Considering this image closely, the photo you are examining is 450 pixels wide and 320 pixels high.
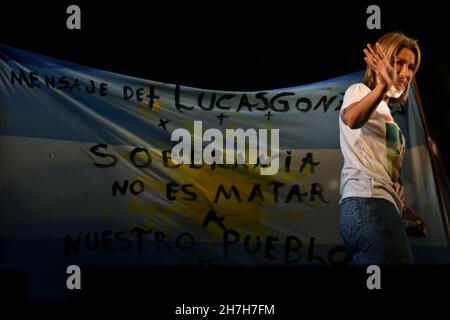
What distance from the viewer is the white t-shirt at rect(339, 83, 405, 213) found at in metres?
2.86

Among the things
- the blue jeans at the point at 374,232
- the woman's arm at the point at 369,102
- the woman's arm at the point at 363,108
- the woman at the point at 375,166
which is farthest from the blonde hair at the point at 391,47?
the blue jeans at the point at 374,232

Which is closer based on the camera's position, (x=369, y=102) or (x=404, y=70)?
(x=369, y=102)

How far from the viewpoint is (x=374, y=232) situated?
2.75 m

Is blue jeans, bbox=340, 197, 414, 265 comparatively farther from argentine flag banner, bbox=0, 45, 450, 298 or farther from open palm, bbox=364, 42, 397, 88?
argentine flag banner, bbox=0, 45, 450, 298

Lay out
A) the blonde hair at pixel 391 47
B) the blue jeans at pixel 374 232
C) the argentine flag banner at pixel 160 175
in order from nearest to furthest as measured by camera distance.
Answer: the blue jeans at pixel 374 232
the blonde hair at pixel 391 47
the argentine flag banner at pixel 160 175

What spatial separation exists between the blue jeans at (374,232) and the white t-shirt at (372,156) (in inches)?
1.8

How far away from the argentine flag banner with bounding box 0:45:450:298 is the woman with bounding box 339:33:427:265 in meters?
0.66

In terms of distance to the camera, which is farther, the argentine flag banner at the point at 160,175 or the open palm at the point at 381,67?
the argentine flag banner at the point at 160,175

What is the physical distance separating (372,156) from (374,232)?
351 millimetres

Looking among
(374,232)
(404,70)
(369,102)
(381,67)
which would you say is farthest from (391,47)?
(374,232)

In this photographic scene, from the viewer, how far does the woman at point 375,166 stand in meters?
2.77

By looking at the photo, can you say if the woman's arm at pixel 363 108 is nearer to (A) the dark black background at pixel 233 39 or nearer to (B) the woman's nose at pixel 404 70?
(B) the woman's nose at pixel 404 70

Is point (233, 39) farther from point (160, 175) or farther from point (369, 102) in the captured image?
point (369, 102)
